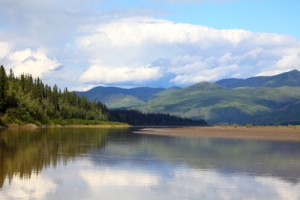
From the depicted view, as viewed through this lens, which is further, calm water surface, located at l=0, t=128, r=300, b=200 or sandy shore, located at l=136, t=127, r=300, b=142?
sandy shore, located at l=136, t=127, r=300, b=142

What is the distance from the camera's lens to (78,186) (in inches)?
1228

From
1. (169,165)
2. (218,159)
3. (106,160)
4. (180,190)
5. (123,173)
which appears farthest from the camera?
(218,159)

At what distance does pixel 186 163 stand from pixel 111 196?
18.6 meters

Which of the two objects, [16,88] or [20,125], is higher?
[16,88]

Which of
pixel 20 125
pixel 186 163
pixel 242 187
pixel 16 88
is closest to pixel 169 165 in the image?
pixel 186 163

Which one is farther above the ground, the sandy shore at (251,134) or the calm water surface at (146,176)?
the sandy shore at (251,134)

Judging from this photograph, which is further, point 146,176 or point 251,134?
point 251,134

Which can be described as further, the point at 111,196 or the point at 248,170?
the point at 248,170

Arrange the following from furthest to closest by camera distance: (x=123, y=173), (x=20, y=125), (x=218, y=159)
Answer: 1. (x=20, y=125)
2. (x=218, y=159)
3. (x=123, y=173)

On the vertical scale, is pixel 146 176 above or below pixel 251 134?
below

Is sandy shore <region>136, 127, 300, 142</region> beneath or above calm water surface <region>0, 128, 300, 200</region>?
above

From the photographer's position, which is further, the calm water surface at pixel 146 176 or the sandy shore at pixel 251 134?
the sandy shore at pixel 251 134

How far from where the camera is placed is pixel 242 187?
31938mm

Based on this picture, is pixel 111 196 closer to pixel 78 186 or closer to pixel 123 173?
pixel 78 186
